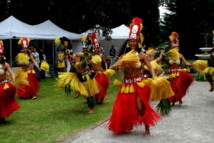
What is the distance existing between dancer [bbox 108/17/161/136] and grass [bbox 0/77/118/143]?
0.99m

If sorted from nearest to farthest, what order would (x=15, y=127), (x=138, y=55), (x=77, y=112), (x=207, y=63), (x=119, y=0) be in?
1. (x=138, y=55)
2. (x=15, y=127)
3. (x=77, y=112)
4. (x=207, y=63)
5. (x=119, y=0)

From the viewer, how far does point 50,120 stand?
7.49 m

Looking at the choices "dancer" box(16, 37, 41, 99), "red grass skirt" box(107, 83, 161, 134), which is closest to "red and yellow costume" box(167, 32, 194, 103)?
"red grass skirt" box(107, 83, 161, 134)

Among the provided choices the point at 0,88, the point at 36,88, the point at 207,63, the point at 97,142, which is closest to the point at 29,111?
the point at 0,88

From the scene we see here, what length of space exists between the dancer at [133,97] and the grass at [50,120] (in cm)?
99

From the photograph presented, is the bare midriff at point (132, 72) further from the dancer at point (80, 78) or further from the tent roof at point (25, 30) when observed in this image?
the tent roof at point (25, 30)

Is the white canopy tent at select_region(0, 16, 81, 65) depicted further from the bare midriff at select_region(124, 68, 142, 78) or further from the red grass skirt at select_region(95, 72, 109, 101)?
the bare midriff at select_region(124, 68, 142, 78)

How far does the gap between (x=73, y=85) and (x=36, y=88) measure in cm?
399

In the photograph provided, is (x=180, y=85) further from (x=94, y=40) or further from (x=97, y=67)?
(x=94, y=40)

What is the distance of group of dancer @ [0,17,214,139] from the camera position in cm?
565

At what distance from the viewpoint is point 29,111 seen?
877cm

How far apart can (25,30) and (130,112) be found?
11618mm

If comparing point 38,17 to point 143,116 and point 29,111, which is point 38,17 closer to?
point 29,111

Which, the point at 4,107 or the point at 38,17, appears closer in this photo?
the point at 4,107
